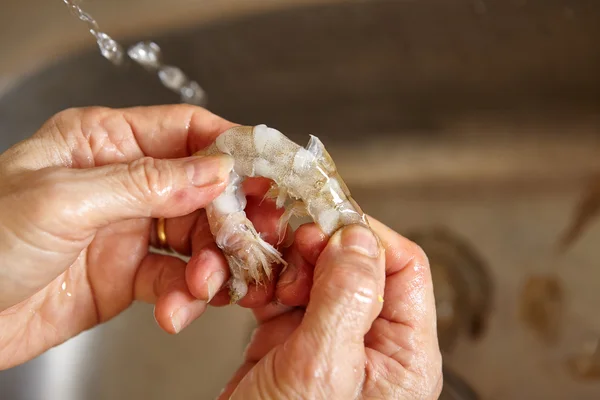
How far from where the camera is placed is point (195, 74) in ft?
3.95

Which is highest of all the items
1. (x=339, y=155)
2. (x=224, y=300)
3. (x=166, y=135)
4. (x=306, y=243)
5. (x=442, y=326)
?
(x=166, y=135)

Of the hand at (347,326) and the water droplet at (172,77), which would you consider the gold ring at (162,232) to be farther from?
the water droplet at (172,77)

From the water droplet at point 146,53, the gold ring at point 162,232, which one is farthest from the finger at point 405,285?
the water droplet at point 146,53

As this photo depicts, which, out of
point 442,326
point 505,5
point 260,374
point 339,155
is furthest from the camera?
point 339,155

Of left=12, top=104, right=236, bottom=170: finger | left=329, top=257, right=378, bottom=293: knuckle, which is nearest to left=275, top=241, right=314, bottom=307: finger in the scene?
left=329, top=257, right=378, bottom=293: knuckle

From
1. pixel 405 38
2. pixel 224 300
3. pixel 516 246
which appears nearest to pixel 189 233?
pixel 224 300

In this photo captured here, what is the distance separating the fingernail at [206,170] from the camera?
26.6 inches

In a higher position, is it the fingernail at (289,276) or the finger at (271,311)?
the fingernail at (289,276)

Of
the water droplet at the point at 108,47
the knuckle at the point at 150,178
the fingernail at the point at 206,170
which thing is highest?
the water droplet at the point at 108,47

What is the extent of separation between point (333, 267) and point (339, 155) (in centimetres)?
85

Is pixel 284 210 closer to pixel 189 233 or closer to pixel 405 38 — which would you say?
pixel 189 233

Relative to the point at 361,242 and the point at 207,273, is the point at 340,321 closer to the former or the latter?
the point at 361,242

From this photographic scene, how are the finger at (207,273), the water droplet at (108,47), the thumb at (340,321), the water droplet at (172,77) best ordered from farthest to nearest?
1. the water droplet at (172,77)
2. the water droplet at (108,47)
3. the finger at (207,273)
4. the thumb at (340,321)

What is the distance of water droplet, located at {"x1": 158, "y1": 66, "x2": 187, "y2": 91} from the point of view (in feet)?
3.84
